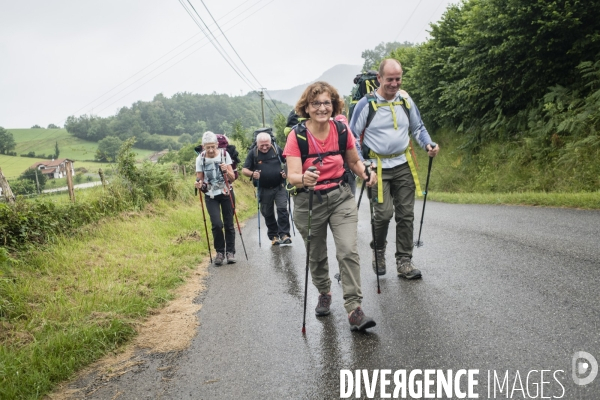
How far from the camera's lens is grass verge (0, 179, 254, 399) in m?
3.86

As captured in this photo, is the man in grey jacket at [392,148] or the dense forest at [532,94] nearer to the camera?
the man in grey jacket at [392,148]

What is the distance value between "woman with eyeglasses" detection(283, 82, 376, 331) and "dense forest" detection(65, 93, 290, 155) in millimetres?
45991

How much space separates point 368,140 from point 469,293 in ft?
6.59

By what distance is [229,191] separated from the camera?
7.95m

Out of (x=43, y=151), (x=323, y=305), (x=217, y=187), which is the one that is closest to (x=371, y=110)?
(x=323, y=305)

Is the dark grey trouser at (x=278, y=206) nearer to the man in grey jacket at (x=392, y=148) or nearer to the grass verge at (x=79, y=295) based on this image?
the grass verge at (x=79, y=295)

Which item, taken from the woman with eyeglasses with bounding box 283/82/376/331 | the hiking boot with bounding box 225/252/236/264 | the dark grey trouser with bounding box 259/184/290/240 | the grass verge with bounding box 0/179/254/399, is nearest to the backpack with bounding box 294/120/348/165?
the woman with eyeglasses with bounding box 283/82/376/331

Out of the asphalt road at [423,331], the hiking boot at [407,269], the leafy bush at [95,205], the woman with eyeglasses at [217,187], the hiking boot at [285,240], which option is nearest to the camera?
the asphalt road at [423,331]

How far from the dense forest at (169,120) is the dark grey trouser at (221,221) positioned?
4230 cm

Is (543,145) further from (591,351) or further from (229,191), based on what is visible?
(591,351)

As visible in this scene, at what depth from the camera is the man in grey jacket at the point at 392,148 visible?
506 cm

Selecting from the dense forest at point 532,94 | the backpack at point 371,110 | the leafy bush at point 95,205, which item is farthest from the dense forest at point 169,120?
the backpack at point 371,110

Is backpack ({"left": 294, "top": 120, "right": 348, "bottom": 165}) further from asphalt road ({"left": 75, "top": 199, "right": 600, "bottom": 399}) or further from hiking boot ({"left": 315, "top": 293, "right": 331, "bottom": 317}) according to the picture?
asphalt road ({"left": 75, "top": 199, "right": 600, "bottom": 399})

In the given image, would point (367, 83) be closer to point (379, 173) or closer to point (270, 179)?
point (379, 173)
